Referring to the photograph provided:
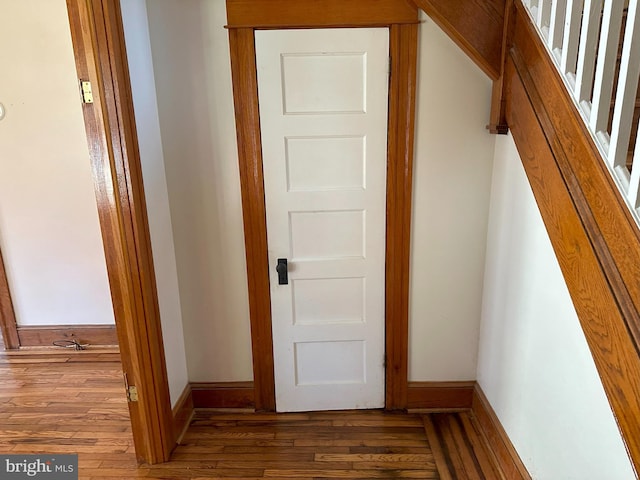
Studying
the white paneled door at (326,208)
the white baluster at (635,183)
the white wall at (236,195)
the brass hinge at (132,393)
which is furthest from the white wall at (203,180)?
the white baluster at (635,183)

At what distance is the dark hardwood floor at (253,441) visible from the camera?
203 cm

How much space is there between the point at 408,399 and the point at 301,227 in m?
1.09

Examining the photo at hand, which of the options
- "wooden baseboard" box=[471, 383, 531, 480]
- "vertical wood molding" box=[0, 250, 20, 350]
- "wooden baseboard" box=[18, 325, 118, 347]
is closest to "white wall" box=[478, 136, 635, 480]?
"wooden baseboard" box=[471, 383, 531, 480]

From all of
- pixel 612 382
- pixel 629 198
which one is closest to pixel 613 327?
pixel 612 382

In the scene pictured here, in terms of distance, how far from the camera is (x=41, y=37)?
2.60 m

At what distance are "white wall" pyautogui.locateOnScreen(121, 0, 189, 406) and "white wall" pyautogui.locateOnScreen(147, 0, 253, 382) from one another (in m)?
0.04

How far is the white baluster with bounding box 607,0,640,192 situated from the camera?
43.0 inches

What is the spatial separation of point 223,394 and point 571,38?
2191 millimetres

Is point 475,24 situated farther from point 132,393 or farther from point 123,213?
point 132,393

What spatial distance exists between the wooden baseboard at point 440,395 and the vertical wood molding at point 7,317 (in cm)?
261

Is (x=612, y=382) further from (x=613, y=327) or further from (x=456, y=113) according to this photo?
(x=456, y=113)

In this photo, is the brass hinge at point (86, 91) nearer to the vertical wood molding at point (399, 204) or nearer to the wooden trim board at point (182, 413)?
the vertical wood molding at point (399, 204)

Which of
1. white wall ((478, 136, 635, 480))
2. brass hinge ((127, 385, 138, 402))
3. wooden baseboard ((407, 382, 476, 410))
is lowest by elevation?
wooden baseboard ((407, 382, 476, 410))

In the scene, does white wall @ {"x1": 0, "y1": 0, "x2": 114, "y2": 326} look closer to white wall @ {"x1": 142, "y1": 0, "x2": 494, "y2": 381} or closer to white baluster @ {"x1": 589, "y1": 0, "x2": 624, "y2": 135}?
white wall @ {"x1": 142, "y1": 0, "x2": 494, "y2": 381}
